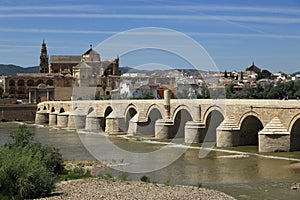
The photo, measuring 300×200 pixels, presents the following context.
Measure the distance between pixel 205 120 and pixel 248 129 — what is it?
3.14 m

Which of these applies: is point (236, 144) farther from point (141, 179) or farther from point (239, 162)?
point (141, 179)

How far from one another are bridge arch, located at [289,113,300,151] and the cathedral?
51.7 metres

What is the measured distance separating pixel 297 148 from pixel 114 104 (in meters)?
19.8

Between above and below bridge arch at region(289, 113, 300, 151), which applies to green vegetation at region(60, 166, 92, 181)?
below

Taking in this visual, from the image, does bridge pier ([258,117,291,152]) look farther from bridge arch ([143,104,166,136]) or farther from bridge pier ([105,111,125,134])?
bridge pier ([105,111,125,134])

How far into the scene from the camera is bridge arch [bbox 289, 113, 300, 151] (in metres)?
22.0

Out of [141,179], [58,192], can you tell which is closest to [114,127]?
[141,179]

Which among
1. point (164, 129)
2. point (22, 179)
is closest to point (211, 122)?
point (164, 129)

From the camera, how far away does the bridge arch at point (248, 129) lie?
25.3 metres

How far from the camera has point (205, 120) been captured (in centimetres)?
2833

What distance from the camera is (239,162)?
2044 cm

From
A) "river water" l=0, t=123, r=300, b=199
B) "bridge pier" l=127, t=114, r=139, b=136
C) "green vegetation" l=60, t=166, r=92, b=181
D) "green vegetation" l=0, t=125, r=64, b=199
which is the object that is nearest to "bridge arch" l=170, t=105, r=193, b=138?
"river water" l=0, t=123, r=300, b=199

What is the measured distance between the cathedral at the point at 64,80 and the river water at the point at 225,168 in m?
47.6

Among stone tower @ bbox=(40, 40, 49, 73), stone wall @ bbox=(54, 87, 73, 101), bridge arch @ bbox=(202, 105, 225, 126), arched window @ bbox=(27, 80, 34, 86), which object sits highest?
stone tower @ bbox=(40, 40, 49, 73)
